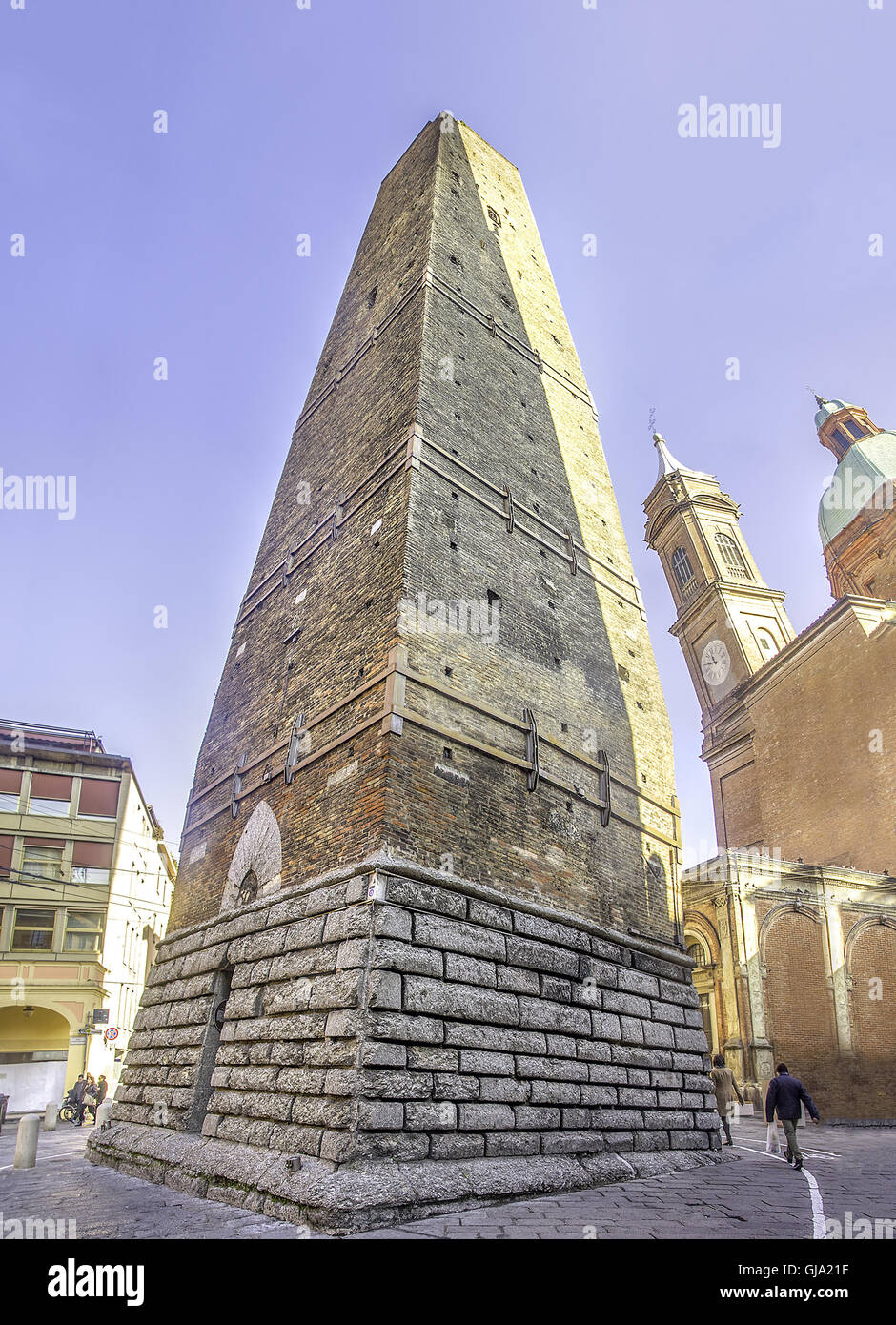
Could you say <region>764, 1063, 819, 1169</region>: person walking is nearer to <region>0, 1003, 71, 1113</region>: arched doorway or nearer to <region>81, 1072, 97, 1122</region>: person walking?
<region>81, 1072, 97, 1122</region>: person walking

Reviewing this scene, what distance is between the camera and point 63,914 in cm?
2589

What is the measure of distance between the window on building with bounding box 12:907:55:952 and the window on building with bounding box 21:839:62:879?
1.17 metres

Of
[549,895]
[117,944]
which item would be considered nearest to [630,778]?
[549,895]

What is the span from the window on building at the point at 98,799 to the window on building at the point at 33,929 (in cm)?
343

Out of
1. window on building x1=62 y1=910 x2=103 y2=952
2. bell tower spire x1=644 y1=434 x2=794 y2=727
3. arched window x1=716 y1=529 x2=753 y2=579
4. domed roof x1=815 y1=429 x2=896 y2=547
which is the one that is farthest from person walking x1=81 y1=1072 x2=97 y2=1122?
domed roof x1=815 y1=429 x2=896 y2=547

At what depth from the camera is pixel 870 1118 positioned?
19.8 metres

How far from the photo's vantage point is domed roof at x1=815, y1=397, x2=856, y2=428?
146ft

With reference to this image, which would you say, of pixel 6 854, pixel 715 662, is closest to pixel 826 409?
pixel 715 662

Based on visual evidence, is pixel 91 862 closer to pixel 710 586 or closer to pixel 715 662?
pixel 715 662

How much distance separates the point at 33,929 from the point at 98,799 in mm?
4678

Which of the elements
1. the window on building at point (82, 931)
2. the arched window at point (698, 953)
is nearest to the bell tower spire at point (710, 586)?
the arched window at point (698, 953)

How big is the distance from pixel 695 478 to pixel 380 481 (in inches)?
1343

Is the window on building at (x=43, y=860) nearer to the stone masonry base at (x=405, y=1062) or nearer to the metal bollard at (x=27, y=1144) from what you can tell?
the metal bollard at (x=27, y=1144)

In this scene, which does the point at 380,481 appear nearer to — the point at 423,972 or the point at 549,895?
the point at 549,895
